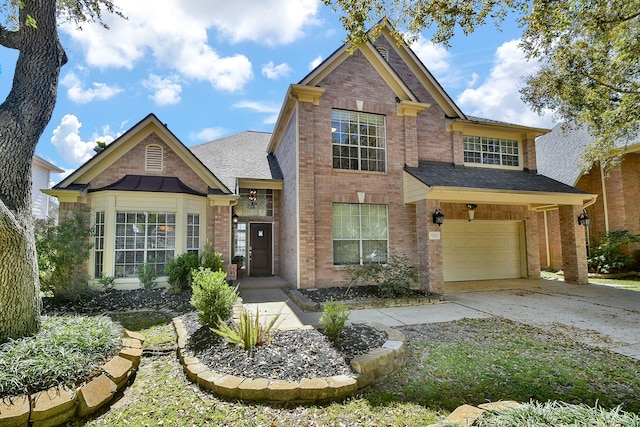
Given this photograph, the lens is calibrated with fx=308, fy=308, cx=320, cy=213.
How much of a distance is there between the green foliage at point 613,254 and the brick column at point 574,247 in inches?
130

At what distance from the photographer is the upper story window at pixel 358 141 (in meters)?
10.5

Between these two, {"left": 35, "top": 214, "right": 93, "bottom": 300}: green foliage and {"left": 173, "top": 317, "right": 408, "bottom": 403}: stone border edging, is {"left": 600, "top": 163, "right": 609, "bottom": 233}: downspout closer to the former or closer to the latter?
{"left": 173, "top": 317, "right": 408, "bottom": 403}: stone border edging

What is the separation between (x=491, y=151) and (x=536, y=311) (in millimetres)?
7435

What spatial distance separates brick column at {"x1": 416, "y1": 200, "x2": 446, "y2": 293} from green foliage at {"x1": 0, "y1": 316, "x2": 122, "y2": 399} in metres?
7.81

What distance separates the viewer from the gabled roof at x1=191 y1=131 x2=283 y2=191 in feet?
40.4

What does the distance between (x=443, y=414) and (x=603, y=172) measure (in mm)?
17111

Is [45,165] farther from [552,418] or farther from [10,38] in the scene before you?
[552,418]

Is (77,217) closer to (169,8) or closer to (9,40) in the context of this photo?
(9,40)

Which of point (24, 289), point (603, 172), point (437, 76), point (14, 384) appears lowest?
point (14, 384)

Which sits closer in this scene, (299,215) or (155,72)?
(299,215)

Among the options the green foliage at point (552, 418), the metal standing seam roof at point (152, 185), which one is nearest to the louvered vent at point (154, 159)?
the metal standing seam roof at point (152, 185)

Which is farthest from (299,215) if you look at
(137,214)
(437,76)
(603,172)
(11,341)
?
(603,172)

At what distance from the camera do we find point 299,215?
962 cm

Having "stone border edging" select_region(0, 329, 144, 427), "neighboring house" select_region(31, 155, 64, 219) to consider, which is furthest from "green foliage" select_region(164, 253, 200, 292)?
"neighboring house" select_region(31, 155, 64, 219)
